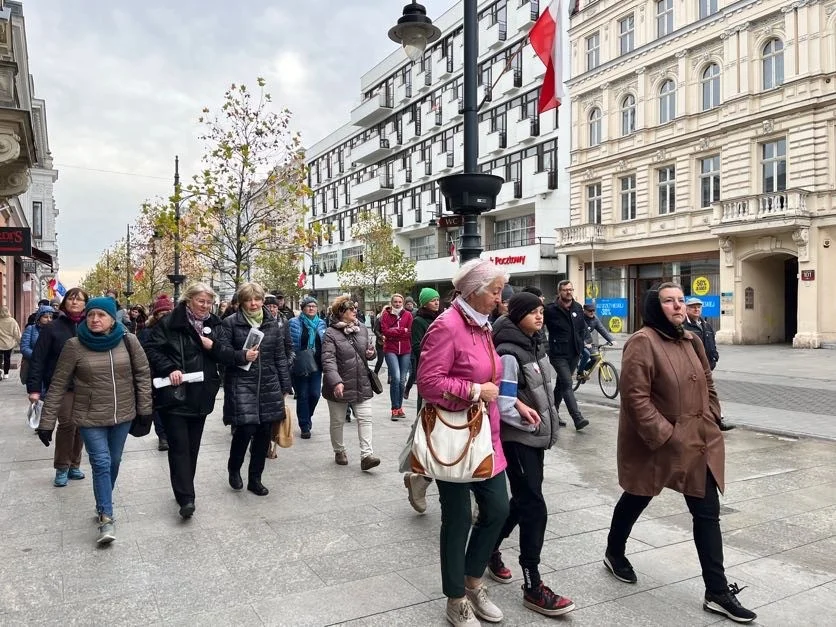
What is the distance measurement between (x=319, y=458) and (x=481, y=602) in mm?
4074

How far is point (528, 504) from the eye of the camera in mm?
3658

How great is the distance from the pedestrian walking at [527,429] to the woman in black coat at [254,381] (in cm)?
254

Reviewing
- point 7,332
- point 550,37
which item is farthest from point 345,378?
point 7,332

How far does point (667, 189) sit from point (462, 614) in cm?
2834

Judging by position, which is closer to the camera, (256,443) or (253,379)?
(253,379)

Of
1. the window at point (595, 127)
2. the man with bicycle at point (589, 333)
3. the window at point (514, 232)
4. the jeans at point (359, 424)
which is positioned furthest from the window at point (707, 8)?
the jeans at point (359, 424)

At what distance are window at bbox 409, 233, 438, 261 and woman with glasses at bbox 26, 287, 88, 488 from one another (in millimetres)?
39072

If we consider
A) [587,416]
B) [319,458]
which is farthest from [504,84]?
[319,458]

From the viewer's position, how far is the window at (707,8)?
26609 millimetres

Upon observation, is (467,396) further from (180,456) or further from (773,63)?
(773,63)

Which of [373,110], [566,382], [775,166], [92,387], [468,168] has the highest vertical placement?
[373,110]

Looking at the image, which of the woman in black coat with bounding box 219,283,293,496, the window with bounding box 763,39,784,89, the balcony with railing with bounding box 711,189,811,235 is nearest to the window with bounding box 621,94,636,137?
the window with bounding box 763,39,784,89

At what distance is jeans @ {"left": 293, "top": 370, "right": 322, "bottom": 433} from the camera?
858 cm

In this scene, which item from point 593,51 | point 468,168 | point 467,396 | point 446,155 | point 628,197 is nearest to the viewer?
point 467,396
